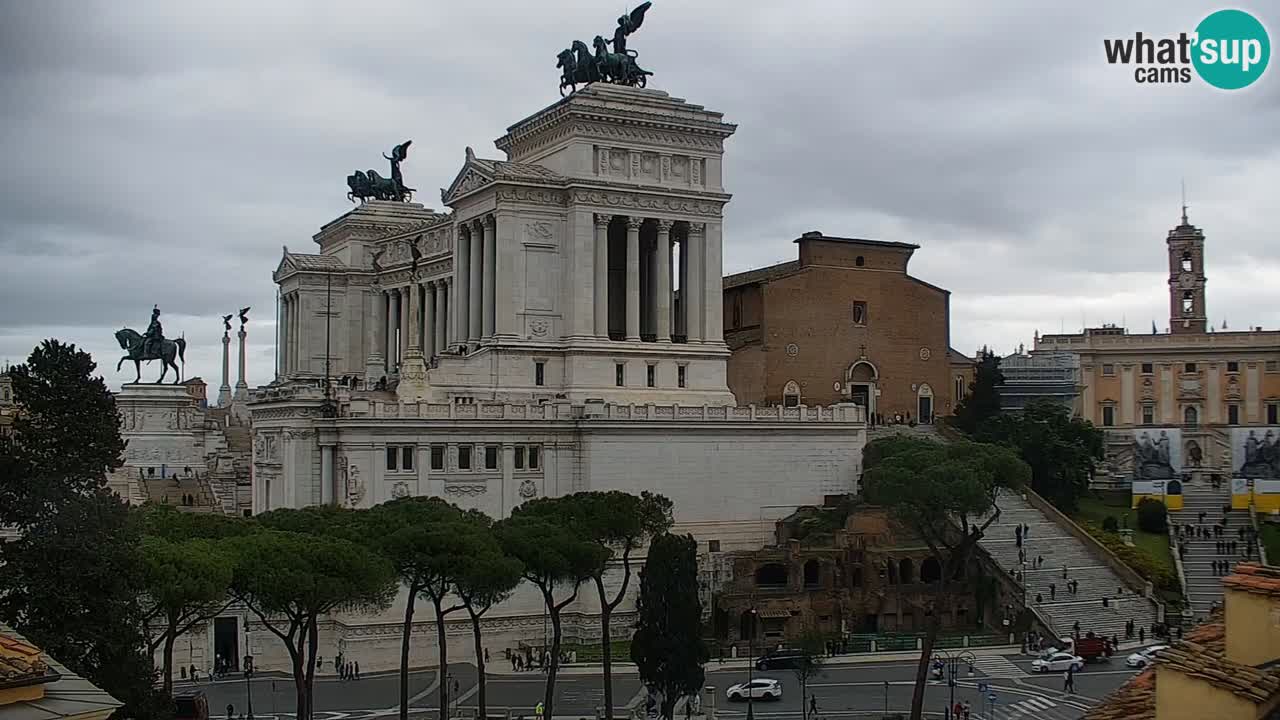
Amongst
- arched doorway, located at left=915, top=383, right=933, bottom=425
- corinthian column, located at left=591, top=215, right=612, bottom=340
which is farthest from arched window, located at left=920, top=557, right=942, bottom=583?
arched doorway, located at left=915, top=383, right=933, bottom=425

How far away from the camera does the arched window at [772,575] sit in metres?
68.1

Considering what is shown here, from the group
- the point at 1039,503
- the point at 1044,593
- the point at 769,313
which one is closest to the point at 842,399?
the point at 769,313

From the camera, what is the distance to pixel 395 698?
181 ft

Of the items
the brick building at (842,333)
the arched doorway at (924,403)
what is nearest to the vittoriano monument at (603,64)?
the brick building at (842,333)

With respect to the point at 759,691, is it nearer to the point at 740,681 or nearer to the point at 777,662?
the point at 740,681

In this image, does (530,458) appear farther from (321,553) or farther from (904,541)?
(321,553)

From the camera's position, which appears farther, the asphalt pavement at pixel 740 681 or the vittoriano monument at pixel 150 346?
the vittoriano monument at pixel 150 346

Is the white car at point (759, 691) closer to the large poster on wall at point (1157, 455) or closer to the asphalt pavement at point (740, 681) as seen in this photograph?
the asphalt pavement at point (740, 681)

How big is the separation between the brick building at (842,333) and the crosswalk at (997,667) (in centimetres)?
2601

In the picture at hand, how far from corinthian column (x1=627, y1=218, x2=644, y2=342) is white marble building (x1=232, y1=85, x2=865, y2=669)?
0.11 meters

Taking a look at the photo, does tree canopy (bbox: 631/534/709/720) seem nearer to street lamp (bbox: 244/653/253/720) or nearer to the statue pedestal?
street lamp (bbox: 244/653/253/720)

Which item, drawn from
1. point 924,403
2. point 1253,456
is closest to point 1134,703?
point 924,403

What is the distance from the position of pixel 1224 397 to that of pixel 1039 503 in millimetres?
33959

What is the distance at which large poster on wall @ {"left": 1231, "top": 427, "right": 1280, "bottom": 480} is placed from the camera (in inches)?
3450
